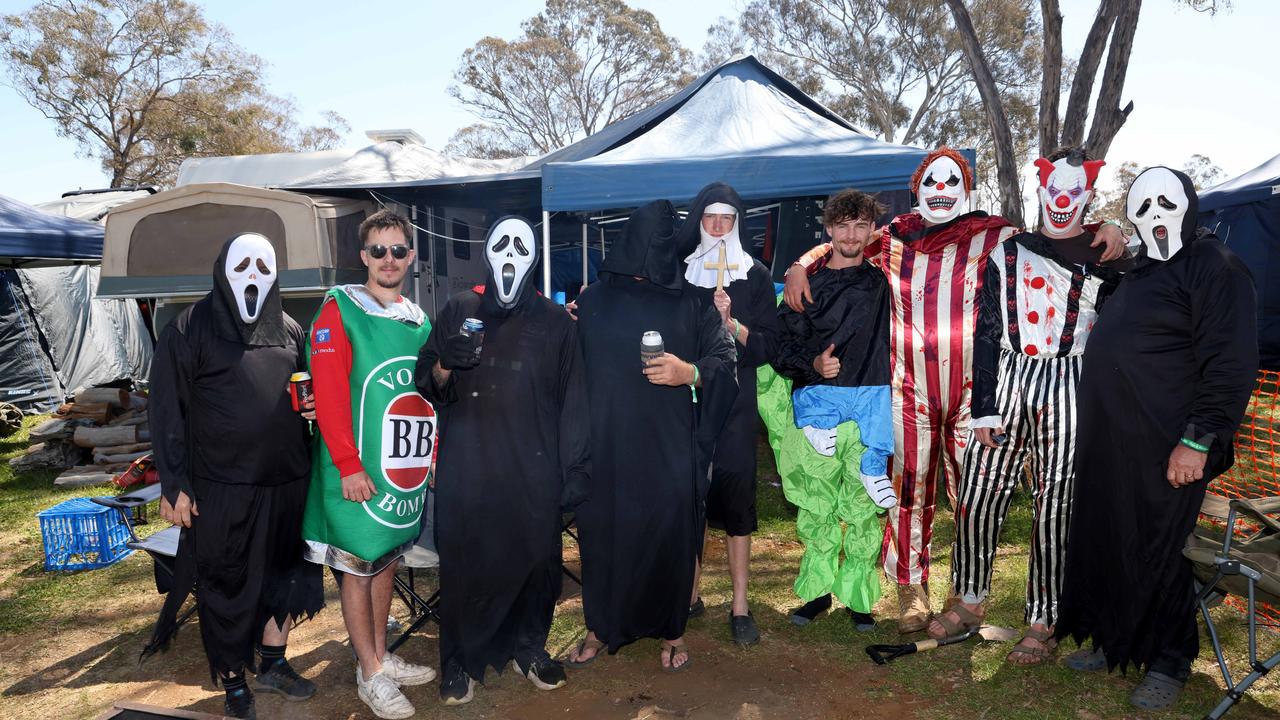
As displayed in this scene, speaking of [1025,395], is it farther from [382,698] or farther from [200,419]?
[200,419]

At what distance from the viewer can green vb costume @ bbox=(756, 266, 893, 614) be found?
139 inches

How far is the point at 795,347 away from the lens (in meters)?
3.64

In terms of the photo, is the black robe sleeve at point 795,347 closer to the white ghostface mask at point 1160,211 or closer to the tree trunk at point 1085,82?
the white ghostface mask at point 1160,211

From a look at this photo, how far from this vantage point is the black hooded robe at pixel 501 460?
2918mm

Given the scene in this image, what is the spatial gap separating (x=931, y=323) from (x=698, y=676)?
1.76m

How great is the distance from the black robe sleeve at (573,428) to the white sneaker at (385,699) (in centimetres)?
94

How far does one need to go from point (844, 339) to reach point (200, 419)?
2545 mm

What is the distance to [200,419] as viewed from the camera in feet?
9.61

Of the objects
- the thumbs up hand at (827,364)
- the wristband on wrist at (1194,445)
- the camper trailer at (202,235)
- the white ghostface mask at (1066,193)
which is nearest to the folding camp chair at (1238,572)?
the wristband on wrist at (1194,445)

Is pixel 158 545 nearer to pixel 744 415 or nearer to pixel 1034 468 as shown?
pixel 744 415

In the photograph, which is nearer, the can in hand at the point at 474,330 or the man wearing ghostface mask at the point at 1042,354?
the can in hand at the point at 474,330

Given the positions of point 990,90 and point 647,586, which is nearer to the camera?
point 647,586

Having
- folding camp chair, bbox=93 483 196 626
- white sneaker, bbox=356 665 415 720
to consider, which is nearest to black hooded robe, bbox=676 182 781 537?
white sneaker, bbox=356 665 415 720

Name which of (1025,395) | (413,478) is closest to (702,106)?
(1025,395)
